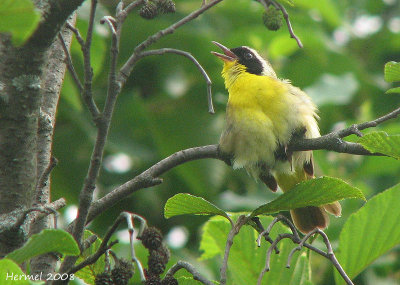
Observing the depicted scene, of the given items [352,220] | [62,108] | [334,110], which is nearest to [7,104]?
[352,220]

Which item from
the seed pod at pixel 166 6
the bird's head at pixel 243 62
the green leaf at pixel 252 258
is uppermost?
the seed pod at pixel 166 6

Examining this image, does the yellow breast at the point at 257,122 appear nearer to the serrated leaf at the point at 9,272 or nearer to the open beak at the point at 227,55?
the open beak at the point at 227,55

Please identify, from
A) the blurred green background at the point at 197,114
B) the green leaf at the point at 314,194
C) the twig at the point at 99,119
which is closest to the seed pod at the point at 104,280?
the twig at the point at 99,119

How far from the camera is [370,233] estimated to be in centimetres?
276

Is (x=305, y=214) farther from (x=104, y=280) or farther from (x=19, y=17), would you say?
(x=19, y=17)

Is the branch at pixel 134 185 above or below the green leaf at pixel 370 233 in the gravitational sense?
above

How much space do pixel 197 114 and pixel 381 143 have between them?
3528 mm

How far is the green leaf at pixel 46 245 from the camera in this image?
1.77m

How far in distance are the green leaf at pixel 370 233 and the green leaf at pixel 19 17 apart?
175 cm

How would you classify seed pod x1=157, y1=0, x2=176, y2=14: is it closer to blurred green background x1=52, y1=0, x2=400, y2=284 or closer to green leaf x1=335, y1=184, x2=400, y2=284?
green leaf x1=335, y1=184, x2=400, y2=284

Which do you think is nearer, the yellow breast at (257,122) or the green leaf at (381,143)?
the green leaf at (381,143)

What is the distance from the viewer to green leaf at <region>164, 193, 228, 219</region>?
2336mm

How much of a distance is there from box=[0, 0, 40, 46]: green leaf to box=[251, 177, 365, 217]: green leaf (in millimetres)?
1158

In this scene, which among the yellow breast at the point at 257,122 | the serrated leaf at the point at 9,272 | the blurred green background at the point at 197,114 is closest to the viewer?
the serrated leaf at the point at 9,272
